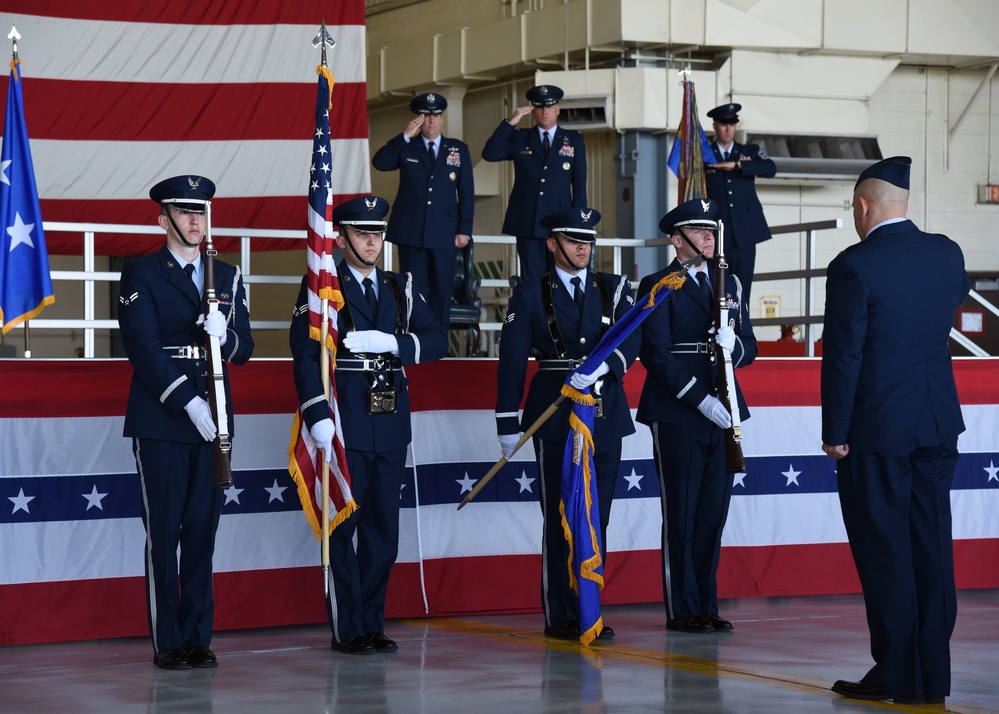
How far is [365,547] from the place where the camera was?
5.58 meters

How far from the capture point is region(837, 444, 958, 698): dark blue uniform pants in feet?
14.5

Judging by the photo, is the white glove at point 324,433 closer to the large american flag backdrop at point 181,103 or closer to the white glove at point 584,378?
the white glove at point 584,378

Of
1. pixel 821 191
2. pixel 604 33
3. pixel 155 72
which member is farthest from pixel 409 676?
pixel 821 191

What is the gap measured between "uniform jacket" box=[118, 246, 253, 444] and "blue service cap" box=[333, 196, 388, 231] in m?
0.54

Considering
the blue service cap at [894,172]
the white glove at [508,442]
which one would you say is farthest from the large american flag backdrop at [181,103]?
the blue service cap at [894,172]

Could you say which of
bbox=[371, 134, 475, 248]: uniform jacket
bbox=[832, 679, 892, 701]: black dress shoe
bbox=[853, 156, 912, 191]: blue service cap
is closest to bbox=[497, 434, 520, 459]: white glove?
bbox=[832, 679, 892, 701]: black dress shoe

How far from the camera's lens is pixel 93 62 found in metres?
9.29

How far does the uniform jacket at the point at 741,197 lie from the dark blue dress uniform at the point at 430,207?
170 cm

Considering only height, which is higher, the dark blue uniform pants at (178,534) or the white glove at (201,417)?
the white glove at (201,417)

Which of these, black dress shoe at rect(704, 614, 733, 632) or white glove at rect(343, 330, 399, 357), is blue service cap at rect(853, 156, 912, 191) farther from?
black dress shoe at rect(704, 614, 733, 632)

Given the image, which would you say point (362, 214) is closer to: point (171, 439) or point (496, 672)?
point (171, 439)

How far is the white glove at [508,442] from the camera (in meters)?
5.88

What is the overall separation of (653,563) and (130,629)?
261cm

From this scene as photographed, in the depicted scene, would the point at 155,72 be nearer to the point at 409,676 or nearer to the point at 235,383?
the point at 235,383
